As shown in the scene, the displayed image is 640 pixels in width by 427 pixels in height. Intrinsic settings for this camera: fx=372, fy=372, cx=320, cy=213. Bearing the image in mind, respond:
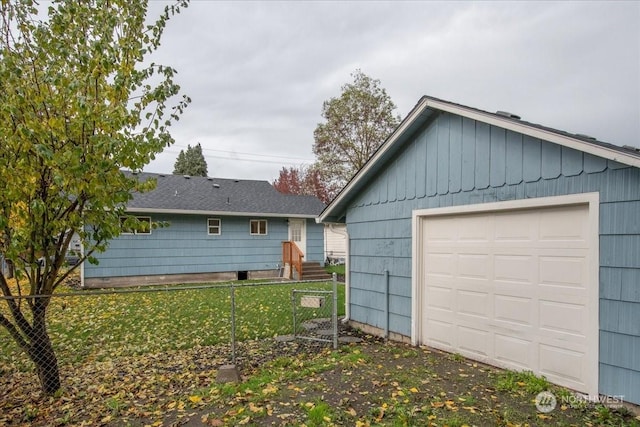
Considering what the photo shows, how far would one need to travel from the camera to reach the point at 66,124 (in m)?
3.97

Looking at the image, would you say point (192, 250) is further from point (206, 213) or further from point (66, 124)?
point (66, 124)

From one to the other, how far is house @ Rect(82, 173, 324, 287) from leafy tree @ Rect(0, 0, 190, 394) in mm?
9727

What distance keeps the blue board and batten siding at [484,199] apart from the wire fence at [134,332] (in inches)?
47.1

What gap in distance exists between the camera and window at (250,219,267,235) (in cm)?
1628

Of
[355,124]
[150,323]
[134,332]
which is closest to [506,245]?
[134,332]

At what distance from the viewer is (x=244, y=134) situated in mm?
30172

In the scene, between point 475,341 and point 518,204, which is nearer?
point 518,204

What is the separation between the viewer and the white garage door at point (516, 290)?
4.08m

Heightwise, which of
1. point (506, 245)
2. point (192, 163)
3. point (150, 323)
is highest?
point (192, 163)

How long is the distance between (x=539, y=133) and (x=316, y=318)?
5.61 meters

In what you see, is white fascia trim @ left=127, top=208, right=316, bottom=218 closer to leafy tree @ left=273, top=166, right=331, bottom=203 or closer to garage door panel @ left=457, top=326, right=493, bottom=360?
garage door panel @ left=457, top=326, right=493, bottom=360

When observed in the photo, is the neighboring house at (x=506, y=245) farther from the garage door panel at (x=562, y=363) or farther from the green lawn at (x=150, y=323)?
the green lawn at (x=150, y=323)

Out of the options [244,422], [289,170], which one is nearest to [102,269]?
[244,422]

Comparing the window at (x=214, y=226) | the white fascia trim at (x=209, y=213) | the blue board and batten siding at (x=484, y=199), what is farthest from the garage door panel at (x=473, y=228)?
the window at (x=214, y=226)
